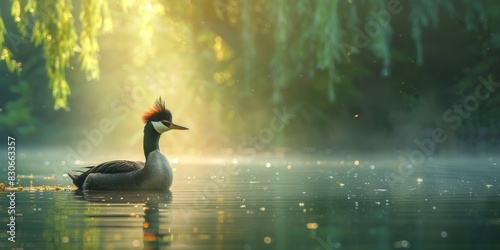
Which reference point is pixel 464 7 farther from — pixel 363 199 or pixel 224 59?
pixel 363 199

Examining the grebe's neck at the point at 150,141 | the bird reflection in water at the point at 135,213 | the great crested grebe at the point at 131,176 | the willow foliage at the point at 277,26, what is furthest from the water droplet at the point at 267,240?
the grebe's neck at the point at 150,141

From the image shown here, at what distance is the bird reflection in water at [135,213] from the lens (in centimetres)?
976

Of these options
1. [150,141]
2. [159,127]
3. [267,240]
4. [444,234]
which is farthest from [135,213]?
[159,127]

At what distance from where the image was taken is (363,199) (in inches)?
550

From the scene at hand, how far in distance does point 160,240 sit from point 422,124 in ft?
76.2

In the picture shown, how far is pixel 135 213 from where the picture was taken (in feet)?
39.4

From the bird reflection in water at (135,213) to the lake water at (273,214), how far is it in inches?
0.4

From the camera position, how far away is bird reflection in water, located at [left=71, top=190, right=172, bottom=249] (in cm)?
976

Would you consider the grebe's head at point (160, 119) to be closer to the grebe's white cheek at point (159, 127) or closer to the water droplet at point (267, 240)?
the grebe's white cheek at point (159, 127)

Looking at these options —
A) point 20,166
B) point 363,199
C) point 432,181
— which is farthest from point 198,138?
point 363,199

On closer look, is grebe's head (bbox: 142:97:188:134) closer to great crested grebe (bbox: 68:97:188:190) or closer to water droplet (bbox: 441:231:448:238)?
great crested grebe (bbox: 68:97:188:190)

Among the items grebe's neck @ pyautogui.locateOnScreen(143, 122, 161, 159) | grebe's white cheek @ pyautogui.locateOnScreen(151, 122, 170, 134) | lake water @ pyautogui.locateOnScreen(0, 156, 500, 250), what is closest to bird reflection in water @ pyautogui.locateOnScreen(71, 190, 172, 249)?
lake water @ pyautogui.locateOnScreen(0, 156, 500, 250)

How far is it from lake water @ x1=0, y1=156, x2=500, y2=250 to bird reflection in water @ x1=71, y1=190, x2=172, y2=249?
1 centimetres

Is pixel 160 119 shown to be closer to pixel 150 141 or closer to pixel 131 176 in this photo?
pixel 150 141
